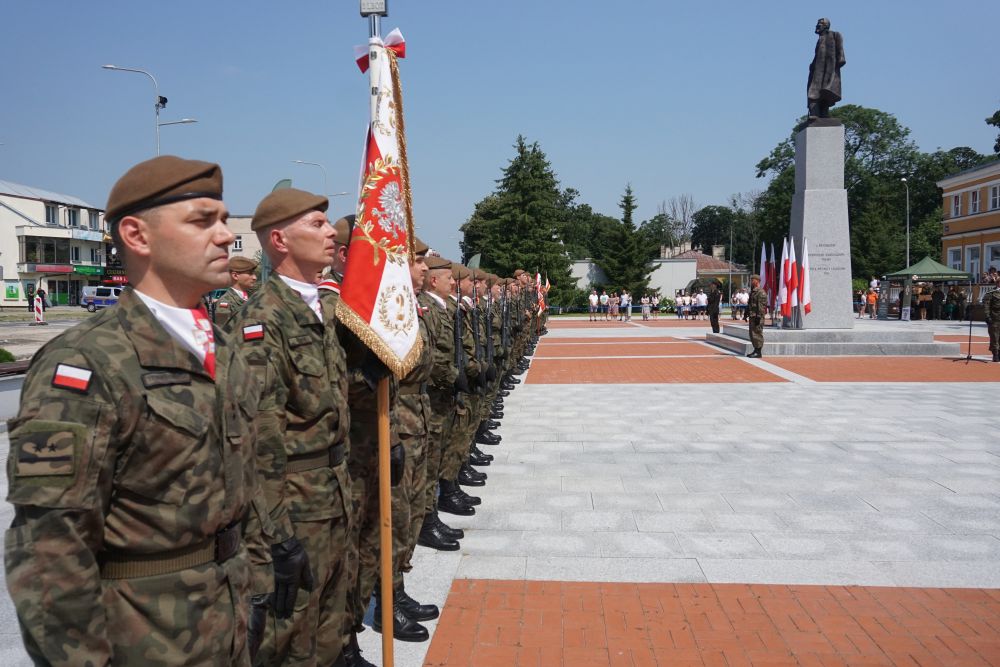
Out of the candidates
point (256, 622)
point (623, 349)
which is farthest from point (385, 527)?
point (623, 349)

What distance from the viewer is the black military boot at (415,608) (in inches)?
156

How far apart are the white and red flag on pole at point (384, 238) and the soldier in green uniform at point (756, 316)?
48.4 ft

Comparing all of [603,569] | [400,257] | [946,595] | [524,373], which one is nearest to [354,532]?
[400,257]

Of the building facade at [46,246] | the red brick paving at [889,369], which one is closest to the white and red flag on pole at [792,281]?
the red brick paving at [889,369]

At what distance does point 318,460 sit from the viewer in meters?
2.92

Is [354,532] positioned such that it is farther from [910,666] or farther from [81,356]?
[910,666]

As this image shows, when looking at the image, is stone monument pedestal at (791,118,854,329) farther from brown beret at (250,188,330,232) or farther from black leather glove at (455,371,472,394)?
brown beret at (250,188,330,232)

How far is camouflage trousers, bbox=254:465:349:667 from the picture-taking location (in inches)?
106

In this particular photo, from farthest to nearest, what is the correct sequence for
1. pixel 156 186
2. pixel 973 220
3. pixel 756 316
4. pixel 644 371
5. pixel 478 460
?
pixel 973 220 < pixel 756 316 < pixel 644 371 < pixel 478 460 < pixel 156 186

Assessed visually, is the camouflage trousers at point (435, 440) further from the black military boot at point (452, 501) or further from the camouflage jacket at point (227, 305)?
the camouflage jacket at point (227, 305)

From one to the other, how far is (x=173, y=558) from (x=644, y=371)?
1374cm

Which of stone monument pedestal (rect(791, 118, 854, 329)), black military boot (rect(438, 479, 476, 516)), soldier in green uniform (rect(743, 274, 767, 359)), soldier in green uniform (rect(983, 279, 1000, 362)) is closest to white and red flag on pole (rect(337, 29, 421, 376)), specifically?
black military boot (rect(438, 479, 476, 516))

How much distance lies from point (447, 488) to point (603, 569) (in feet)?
5.72

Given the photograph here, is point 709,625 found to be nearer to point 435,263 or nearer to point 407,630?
point 407,630
